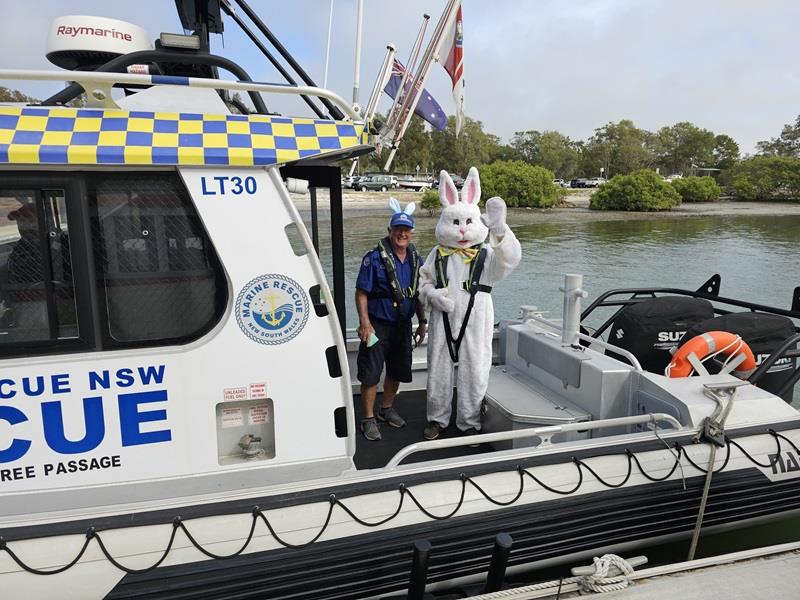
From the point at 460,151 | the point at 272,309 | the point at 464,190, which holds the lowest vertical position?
the point at 272,309

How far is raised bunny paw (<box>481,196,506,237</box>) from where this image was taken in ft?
9.68

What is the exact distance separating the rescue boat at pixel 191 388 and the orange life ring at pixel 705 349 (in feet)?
3.51

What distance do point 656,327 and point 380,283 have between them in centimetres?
197

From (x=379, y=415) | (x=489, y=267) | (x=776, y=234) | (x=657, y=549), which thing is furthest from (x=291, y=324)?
(x=776, y=234)

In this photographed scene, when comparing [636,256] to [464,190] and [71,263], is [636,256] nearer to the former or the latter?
[464,190]

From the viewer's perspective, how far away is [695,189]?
3862 cm

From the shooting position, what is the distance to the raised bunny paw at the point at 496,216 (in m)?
2.95

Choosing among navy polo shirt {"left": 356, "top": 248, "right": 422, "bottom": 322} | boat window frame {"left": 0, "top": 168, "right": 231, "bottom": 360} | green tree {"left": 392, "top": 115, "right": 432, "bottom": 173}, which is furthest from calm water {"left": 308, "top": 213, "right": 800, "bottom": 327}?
green tree {"left": 392, "top": 115, "right": 432, "bottom": 173}

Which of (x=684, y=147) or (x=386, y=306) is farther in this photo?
(x=684, y=147)

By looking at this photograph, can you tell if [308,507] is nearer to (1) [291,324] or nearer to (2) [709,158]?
(1) [291,324]

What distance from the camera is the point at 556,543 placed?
241cm

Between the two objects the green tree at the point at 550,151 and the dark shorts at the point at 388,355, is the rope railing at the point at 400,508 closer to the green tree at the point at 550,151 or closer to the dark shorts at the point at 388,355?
the dark shorts at the point at 388,355

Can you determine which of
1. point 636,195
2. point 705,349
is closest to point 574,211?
point 636,195

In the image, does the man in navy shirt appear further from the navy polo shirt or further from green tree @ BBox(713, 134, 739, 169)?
green tree @ BBox(713, 134, 739, 169)
